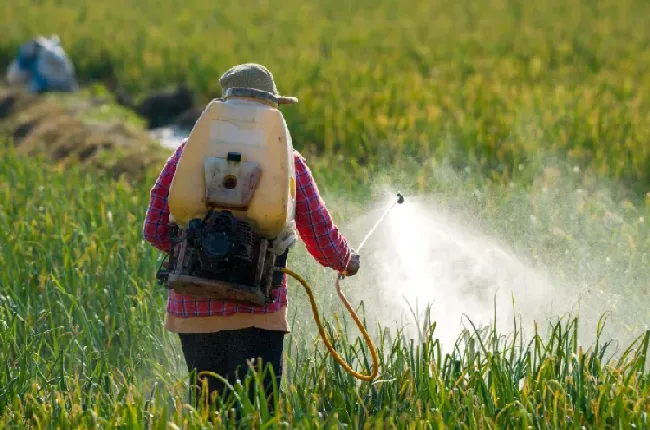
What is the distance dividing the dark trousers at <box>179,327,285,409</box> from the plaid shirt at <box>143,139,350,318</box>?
0.07m

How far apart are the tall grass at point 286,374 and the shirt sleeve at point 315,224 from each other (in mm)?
312

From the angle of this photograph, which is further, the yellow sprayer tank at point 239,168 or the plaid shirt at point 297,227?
the plaid shirt at point 297,227

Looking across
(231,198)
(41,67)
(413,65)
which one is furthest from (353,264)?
(41,67)

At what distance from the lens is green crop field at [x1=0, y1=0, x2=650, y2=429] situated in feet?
10.6

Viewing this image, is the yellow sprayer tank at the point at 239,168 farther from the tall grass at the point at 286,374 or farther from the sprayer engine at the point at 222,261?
the tall grass at the point at 286,374

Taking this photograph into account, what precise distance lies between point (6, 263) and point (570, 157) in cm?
339

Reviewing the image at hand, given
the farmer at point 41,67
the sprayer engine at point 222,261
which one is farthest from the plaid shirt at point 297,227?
the farmer at point 41,67

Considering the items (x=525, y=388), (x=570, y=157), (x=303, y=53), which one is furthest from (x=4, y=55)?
(x=525, y=388)

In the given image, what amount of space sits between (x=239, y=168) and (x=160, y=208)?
383 mm

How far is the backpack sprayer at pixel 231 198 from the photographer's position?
2.95 m

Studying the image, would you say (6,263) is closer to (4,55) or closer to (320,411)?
(320,411)

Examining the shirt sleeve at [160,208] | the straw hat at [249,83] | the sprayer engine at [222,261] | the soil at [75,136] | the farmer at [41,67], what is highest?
the farmer at [41,67]

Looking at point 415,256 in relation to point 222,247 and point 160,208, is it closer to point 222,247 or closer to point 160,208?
point 160,208

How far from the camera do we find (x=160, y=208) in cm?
322
